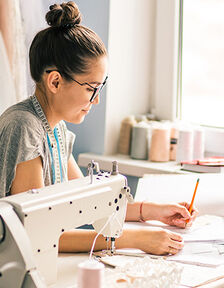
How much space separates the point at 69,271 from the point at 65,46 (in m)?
0.62

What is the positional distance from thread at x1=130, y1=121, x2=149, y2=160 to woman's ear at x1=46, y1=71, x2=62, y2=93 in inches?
38.2

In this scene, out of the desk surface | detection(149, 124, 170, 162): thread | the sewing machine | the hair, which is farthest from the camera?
detection(149, 124, 170, 162): thread

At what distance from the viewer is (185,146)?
235 cm

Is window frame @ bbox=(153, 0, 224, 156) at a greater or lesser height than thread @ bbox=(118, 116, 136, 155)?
greater

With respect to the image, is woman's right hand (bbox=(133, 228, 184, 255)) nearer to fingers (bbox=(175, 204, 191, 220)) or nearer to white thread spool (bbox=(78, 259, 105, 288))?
fingers (bbox=(175, 204, 191, 220))

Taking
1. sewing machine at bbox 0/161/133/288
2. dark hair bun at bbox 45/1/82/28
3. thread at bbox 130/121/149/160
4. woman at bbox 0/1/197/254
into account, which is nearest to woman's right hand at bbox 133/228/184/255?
woman at bbox 0/1/197/254

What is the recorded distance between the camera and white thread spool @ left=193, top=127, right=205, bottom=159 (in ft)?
7.80

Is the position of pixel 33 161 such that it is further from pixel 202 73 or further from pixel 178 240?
pixel 202 73

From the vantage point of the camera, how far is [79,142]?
2.46 m

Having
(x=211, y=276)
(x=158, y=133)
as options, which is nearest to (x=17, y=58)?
(x=158, y=133)

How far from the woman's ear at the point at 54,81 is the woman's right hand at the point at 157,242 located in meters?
0.47

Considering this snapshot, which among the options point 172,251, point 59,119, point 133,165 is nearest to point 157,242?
point 172,251

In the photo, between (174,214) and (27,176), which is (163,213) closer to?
(174,214)

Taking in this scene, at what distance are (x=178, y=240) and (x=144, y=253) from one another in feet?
0.36
